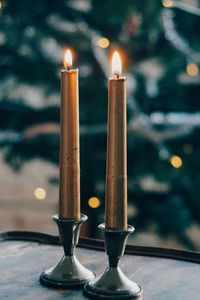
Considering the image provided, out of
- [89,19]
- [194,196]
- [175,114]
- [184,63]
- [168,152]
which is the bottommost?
[194,196]

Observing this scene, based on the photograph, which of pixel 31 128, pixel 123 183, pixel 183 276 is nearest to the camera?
pixel 123 183

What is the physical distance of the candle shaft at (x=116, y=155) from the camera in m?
0.71

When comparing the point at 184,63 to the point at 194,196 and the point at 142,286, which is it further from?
the point at 142,286

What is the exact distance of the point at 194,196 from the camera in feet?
7.44

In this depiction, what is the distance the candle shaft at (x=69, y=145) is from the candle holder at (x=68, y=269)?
0.01 meters

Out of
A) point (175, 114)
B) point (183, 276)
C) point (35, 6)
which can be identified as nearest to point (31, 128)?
point (35, 6)

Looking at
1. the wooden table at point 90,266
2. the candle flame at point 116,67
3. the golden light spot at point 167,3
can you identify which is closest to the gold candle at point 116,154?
the candle flame at point 116,67

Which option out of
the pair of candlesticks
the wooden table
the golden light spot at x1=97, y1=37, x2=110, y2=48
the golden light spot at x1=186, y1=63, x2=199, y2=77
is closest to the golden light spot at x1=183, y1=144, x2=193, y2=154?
the golden light spot at x1=186, y1=63, x2=199, y2=77

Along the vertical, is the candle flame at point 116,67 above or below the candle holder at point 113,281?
above

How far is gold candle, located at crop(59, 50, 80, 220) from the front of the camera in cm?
77

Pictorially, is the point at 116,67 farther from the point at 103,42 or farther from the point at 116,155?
the point at 103,42

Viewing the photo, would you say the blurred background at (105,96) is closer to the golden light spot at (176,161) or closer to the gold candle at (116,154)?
the golden light spot at (176,161)

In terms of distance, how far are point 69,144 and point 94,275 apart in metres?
0.21

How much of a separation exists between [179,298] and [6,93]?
158cm
